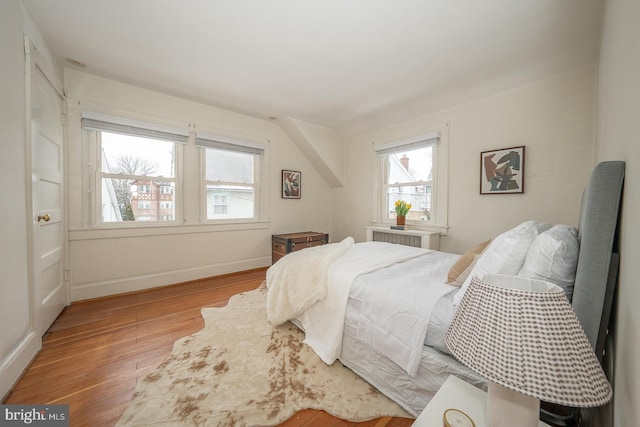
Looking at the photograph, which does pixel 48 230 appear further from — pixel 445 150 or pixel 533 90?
pixel 533 90

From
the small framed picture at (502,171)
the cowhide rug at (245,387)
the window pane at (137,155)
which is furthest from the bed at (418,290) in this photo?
the window pane at (137,155)

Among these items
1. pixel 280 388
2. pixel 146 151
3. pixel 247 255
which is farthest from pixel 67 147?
pixel 280 388

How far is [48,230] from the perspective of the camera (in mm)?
2213

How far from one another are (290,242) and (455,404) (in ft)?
10.8

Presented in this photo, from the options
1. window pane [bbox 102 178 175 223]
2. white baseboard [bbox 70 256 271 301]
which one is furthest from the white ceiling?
white baseboard [bbox 70 256 271 301]

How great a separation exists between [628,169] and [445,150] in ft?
9.28

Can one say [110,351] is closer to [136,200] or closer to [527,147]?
[136,200]

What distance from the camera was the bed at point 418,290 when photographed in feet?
2.76

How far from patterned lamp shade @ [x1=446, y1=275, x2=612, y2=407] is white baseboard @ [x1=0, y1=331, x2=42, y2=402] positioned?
2.44 m

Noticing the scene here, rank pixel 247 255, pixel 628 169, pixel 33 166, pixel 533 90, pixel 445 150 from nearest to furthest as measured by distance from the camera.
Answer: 1. pixel 628 169
2. pixel 33 166
3. pixel 533 90
4. pixel 445 150
5. pixel 247 255

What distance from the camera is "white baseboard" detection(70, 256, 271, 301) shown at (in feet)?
9.25

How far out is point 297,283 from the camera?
6.72 ft

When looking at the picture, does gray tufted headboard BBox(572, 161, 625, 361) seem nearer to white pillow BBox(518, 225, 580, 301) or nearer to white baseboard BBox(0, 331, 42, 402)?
white pillow BBox(518, 225, 580, 301)

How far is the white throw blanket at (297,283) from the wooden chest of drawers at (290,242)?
62.8 inches
